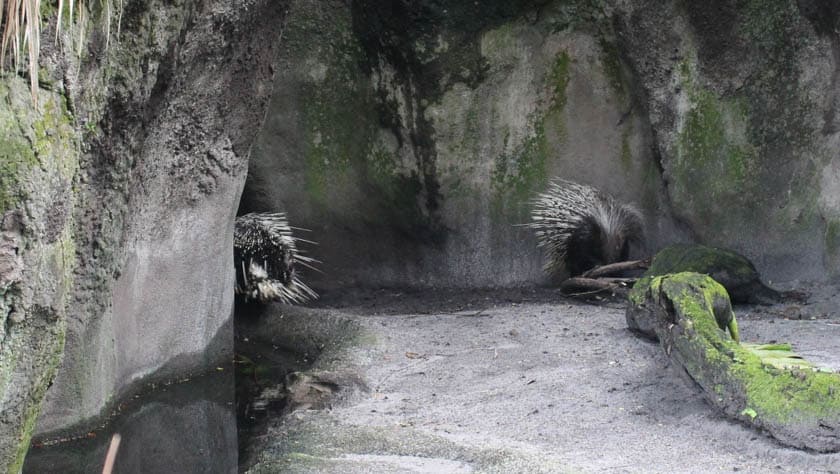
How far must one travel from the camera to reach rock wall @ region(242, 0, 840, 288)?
6340 millimetres

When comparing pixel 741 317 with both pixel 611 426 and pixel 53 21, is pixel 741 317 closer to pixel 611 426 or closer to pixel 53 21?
pixel 611 426

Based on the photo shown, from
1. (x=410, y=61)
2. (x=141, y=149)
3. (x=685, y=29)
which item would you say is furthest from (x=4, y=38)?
(x=685, y=29)

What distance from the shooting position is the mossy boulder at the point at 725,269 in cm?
603

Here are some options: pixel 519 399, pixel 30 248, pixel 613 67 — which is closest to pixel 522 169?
pixel 613 67

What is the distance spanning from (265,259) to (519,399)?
2404mm

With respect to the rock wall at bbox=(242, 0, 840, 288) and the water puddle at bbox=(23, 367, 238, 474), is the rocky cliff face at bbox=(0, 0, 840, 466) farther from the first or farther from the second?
the water puddle at bbox=(23, 367, 238, 474)

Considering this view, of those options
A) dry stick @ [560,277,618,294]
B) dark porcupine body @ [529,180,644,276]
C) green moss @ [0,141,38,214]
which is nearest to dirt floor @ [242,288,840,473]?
dry stick @ [560,277,618,294]

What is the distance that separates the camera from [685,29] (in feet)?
21.1

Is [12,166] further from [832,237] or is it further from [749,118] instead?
[832,237]

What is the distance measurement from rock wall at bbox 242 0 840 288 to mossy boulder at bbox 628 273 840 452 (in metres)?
2.04

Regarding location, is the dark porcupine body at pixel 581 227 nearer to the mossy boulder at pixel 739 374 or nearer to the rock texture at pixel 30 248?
the mossy boulder at pixel 739 374

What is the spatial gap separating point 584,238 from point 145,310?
302cm

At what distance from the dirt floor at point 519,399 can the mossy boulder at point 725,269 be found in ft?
0.37

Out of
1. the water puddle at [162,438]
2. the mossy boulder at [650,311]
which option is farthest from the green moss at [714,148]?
the water puddle at [162,438]
